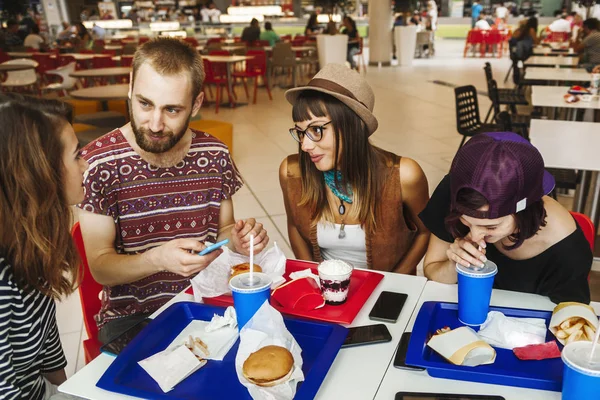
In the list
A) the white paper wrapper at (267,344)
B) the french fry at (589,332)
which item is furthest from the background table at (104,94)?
the french fry at (589,332)

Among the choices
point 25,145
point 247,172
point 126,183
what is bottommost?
point 247,172

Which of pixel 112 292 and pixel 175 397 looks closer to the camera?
pixel 175 397

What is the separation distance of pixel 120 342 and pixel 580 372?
104 centimetres

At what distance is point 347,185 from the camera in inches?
76.0

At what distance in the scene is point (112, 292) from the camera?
1.73m

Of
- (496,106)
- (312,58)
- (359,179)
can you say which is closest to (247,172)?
(496,106)

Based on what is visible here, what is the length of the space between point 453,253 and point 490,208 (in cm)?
15

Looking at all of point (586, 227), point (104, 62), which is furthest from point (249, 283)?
point (104, 62)

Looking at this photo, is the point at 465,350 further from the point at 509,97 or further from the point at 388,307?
the point at 509,97

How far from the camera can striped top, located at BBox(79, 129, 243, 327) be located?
167cm

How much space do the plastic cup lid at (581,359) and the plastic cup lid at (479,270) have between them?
0.87ft

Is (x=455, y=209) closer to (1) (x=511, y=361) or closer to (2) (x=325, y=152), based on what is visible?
(1) (x=511, y=361)

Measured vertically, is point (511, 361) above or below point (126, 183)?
below

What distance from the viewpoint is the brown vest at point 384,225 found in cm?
195
